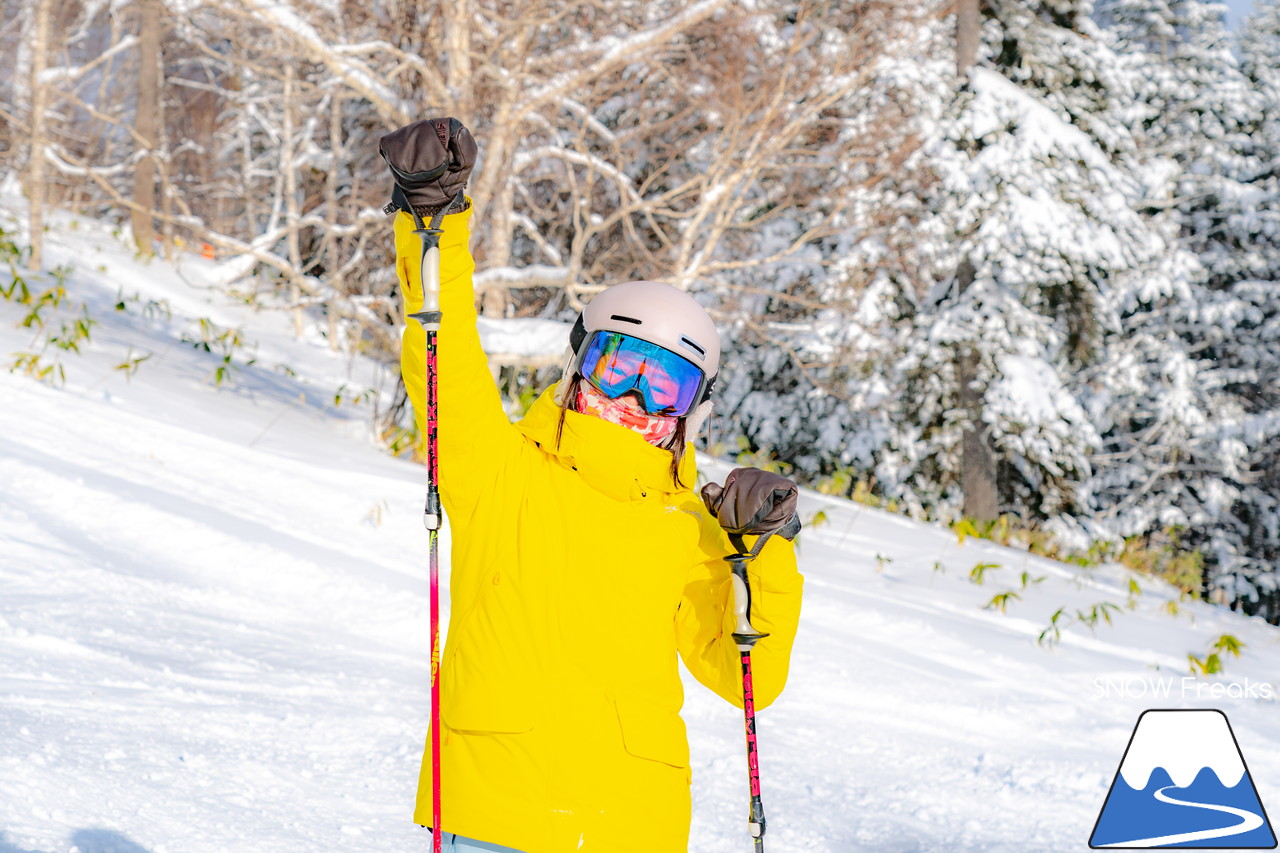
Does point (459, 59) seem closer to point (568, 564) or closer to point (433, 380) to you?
point (433, 380)

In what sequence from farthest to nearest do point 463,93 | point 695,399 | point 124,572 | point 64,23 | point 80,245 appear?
point 64,23 < point 80,245 < point 463,93 < point 124,572 < point 695,399

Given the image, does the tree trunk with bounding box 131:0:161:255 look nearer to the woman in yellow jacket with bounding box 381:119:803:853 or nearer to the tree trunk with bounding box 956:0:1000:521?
the tree trunk with bounding box 956:0:1000:521

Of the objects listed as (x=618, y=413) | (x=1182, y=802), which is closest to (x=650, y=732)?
(x=618, y=413)

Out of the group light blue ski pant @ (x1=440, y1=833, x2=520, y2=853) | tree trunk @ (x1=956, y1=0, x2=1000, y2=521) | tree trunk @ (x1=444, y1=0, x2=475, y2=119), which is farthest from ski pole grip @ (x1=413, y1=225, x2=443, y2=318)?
tree trunk @ (x1=956, y1=0, x2=1000, y2=521)

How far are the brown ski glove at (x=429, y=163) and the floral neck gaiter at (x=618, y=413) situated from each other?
1.34 ft

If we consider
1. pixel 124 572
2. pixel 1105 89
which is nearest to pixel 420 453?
pixel 124 572

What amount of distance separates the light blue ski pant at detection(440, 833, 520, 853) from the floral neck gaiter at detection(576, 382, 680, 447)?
74 cm

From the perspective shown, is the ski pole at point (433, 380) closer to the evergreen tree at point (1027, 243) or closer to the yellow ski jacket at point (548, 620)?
the yellow ski jacket at point (548, 620)

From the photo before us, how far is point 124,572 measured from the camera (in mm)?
4660

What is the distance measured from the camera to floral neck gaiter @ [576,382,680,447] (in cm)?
196

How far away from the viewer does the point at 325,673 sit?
4316 millimetres

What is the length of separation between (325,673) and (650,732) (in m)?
2.86

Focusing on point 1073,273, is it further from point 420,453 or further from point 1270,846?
point 1270,846

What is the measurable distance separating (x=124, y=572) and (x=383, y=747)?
168cm
